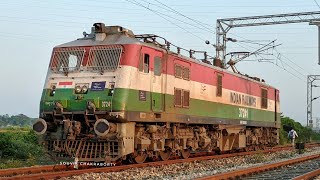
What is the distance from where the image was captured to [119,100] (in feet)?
44.3

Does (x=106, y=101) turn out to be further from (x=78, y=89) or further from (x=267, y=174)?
(x=267, y=174)

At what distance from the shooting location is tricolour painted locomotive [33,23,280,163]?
13.6m

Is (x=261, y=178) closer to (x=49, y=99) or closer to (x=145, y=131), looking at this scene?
(x=145, y=131)

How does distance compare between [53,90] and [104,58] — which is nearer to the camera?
[104,58]

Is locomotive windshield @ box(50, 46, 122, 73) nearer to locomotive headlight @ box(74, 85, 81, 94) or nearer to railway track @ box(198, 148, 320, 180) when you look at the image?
locomotive headlight @ box(74, 85, 81, 94)

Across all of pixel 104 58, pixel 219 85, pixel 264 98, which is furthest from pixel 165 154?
pixel 264 98

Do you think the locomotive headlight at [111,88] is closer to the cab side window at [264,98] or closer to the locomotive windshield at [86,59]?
the locomotive windshield at [86,59]

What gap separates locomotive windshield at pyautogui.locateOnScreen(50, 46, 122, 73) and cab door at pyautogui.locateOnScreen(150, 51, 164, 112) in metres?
1.40

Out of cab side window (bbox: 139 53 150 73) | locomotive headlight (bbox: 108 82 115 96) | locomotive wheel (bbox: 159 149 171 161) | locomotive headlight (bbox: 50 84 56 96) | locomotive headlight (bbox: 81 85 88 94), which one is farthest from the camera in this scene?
locomotive wheel (bbox: 159 149 171 161)

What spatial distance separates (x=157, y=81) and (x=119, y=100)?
217 cm

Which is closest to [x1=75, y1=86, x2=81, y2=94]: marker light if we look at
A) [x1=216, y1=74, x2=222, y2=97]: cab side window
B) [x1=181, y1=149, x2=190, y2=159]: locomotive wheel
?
[x1=181, y1=149, x2=190, y2=159]: locomotive wheel

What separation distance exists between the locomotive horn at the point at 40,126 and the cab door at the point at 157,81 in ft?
11.4

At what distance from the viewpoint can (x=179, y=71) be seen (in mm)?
16812

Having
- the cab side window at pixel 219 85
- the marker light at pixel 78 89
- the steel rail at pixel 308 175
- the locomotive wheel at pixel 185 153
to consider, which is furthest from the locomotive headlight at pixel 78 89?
the cab side window at pixel 219 85
